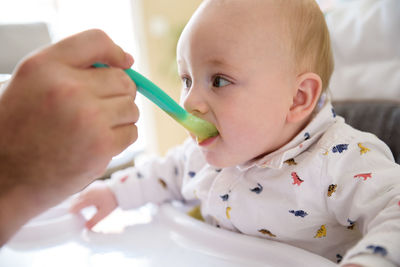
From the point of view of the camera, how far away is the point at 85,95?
1.07 ft

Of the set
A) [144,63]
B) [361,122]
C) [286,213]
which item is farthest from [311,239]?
[144,63]

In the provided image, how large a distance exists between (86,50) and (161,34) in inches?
73.1

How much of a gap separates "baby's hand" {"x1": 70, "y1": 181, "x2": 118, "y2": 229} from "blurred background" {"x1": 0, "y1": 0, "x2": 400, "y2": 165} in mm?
326

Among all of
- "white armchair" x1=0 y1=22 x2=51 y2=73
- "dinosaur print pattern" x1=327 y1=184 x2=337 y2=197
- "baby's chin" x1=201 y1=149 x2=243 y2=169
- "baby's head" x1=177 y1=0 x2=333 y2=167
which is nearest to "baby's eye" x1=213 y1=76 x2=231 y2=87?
"baby's head" x1=177 y1=0 x2=333 y2=167

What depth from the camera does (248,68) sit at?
20.6 inches

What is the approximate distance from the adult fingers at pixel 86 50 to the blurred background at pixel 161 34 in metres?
0.12

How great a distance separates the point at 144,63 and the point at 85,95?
71.8 inches

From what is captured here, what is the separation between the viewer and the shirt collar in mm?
556

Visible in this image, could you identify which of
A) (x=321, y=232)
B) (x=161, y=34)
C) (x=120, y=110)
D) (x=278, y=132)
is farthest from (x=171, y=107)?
(x=161, y=34)

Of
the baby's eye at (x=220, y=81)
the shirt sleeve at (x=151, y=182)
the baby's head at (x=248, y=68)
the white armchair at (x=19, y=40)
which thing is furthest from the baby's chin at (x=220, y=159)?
the white armchair at (x=19, y=40)

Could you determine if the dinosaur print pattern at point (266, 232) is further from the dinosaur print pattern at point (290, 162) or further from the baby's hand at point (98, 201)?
the baby's hand at point (98, 201)

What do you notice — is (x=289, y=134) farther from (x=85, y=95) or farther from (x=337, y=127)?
(x=85, y=95)

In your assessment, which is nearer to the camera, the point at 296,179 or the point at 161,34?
the point at 296,179

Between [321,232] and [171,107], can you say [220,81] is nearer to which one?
[171,107]
